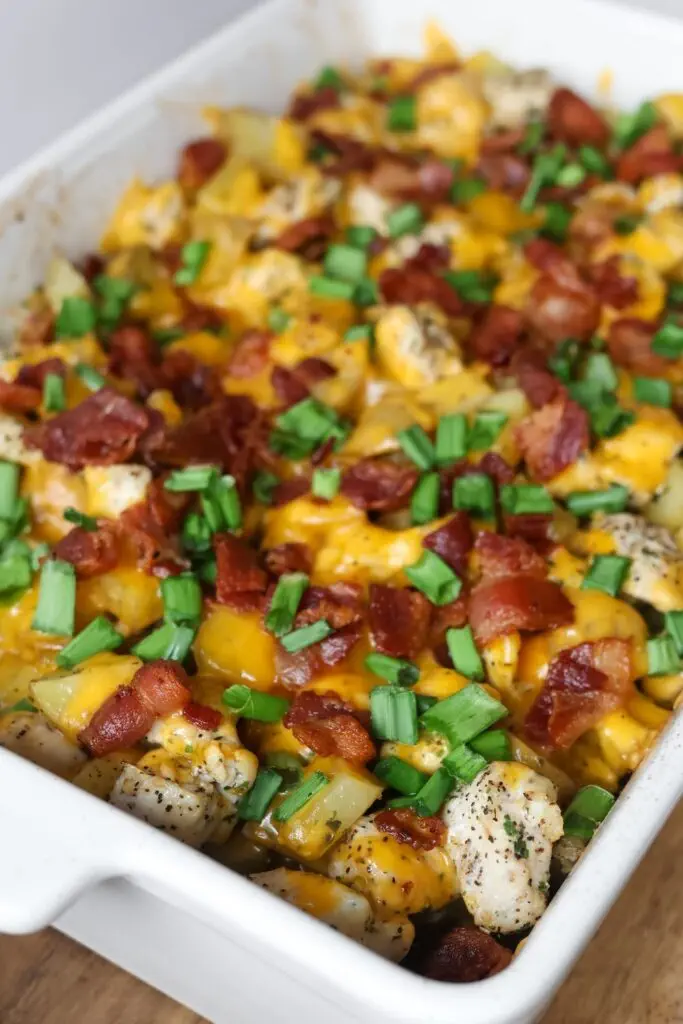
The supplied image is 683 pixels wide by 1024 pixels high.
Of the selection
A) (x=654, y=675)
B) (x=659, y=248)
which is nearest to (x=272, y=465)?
(x=654, y=675)

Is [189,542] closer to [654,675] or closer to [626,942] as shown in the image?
[654,675]

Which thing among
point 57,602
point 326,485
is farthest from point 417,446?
point 57,602

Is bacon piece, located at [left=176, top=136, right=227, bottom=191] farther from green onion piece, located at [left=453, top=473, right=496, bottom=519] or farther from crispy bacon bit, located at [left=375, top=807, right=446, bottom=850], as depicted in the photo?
crispy bacon bit, located at [left=375, top=807, right=446, bottom=850]

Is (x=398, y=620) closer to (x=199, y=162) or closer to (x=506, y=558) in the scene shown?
(x=506, y=558)

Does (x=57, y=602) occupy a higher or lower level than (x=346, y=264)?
higher

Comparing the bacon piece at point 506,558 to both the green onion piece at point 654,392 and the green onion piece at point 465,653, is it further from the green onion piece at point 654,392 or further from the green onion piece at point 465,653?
the green onion piece at point 654,392

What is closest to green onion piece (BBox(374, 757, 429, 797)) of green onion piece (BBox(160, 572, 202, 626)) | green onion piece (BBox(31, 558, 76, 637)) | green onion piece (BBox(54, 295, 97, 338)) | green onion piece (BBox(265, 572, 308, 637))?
green onion piece (BBox(265, 572, 308, 637))

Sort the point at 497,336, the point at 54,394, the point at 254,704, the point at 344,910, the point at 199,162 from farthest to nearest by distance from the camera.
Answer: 1. the point at 199,162
2. the point at 497,336
3. the point at 54,394
4. the point at 254,704
5. the point at 344,910
